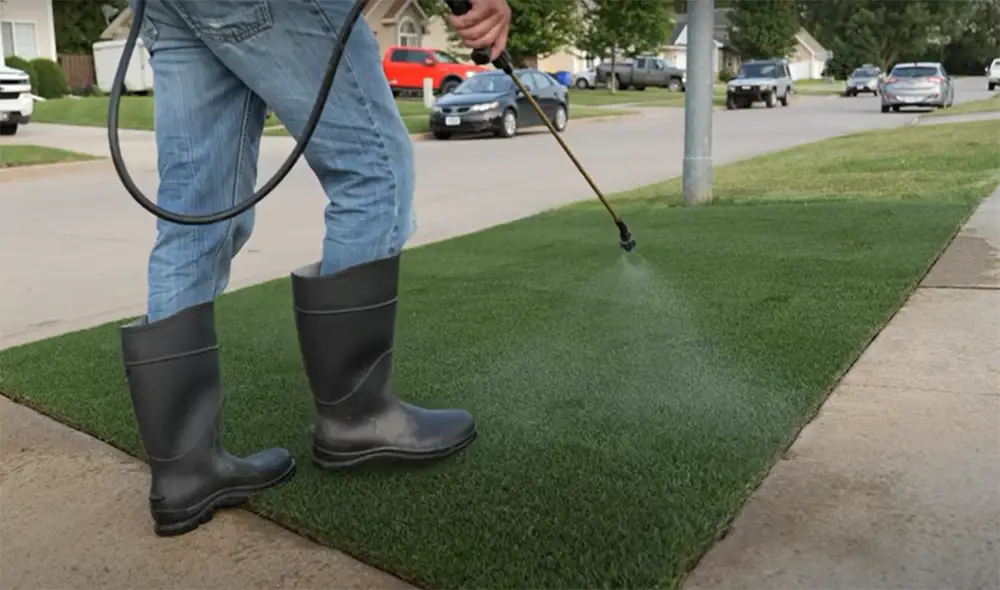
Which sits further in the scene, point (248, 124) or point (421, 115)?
point (421, 115)

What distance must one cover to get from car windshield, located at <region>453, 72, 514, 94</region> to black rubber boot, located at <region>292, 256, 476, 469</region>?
18.2m

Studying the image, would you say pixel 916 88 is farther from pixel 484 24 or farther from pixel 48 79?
pixel 484 24

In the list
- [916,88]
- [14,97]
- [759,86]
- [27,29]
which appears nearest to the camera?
[14,97]

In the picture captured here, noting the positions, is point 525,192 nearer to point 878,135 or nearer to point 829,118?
point 878,135

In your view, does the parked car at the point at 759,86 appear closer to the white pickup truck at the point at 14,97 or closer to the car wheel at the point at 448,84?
the car wheel at the point at 448,84

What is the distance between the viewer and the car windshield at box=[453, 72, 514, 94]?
66.9 feet

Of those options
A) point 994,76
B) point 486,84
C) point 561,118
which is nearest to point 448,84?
point 561,118

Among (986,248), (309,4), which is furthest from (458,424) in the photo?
(986,248)

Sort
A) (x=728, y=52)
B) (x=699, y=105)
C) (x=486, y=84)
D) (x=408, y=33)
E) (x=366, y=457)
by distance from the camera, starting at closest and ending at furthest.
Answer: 1. (x=366, y=457)
2. (x=699, y=105)
3. (x=486, y=84)
4. (x=408, y=33)
5. (x=728, y=52)

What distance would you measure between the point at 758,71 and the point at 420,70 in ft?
39.1

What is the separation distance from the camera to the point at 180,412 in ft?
7.74

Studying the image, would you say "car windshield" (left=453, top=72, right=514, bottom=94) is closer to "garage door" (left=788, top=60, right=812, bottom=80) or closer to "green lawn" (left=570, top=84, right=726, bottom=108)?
"green lawn" (left=570, top=84, right=726, bottom=108)

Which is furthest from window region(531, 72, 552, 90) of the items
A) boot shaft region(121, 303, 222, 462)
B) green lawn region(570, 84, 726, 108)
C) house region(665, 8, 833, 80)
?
house region(665, 8, 833, 80)

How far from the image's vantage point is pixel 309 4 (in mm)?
2258
